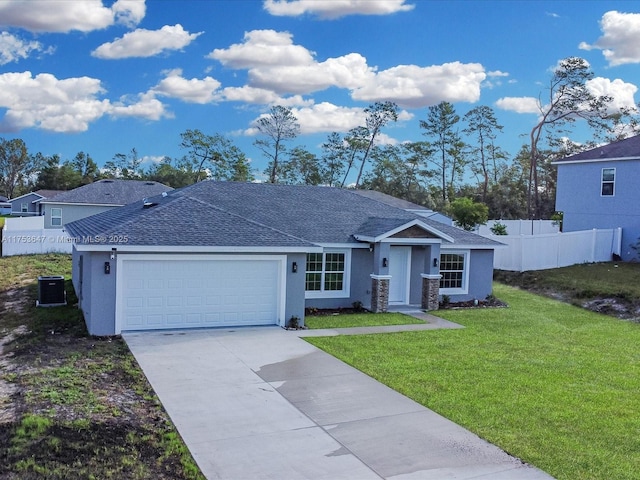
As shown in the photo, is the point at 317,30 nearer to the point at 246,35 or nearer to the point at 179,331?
the point at 246,35

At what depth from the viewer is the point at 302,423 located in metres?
7.84

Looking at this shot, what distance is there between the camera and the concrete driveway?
21.3 ft

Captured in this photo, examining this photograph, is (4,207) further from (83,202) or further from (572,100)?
(572,100)

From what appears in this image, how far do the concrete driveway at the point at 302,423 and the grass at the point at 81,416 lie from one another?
31 cm

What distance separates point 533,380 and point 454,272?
9053mm

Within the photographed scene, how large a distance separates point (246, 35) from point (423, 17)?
Answer: 8.11m

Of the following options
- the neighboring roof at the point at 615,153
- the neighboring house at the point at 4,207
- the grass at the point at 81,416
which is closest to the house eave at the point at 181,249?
the grass at the point at 81,416

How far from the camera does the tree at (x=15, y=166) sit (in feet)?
277

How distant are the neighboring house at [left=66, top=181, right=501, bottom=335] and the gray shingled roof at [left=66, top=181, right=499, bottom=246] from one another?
0.15 ft

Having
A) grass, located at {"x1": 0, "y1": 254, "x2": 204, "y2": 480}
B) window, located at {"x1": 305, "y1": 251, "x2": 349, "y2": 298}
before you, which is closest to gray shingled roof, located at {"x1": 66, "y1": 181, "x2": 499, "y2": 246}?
window, located at {"x1": 305, "y1": 251, "x2": 349, "y2": 298}

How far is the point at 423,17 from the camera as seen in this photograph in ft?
65.7

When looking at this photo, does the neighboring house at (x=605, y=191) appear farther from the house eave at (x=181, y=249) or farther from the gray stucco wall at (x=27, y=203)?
the gray stucco wall at (x=27, y=203)

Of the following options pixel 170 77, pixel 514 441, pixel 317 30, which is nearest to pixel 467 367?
pixel 514 441

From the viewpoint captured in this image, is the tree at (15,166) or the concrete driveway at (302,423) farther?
the tree at (15,166)
